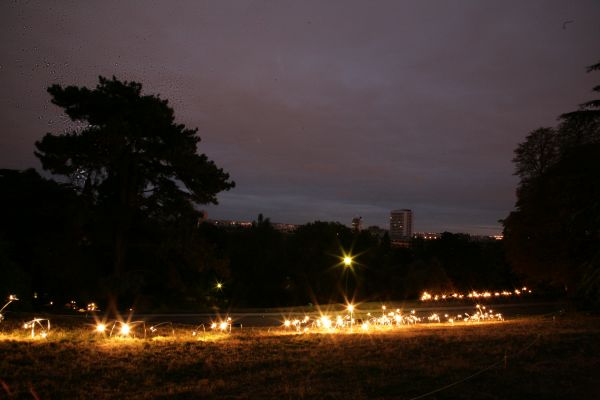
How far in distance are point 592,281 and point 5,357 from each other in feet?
34.2

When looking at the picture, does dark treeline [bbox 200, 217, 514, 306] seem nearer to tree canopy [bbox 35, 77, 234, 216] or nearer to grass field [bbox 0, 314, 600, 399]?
tree canopy [bbox 35, 77, 234, 216]

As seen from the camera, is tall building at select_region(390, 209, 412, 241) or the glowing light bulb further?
tall building at select_region(390, 209, 412, 241)

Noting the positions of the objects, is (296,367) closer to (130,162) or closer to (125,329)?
(125,329)

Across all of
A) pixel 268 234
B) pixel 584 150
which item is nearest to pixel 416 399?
pixel 584 150

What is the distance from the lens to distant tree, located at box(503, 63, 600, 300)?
16.5 meters

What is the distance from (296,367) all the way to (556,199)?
19176 mm

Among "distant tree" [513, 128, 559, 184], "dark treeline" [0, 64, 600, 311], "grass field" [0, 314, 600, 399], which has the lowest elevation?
"grass field" [0, 314, 600, 399]

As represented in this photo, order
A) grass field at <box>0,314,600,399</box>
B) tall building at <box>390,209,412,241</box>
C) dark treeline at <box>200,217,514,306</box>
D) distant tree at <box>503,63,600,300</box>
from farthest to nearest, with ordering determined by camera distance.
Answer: tall building at <box>390,209,412,241</box>
dark treeline at <box>200,217,514,306</box>
distant tree at <box>503,63,600,300</box>
grass field at <box>0,314,600,399</box>

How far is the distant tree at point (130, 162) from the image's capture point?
22.8 meters

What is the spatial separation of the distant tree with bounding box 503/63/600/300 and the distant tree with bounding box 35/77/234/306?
1618cm

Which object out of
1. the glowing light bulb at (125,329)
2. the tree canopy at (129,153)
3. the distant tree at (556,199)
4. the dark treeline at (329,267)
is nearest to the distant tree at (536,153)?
the distant tree at (556,199)

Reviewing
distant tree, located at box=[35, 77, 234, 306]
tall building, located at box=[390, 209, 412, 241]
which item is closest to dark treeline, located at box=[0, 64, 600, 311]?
distant tree, located at box=[35, 77, 234, 306]

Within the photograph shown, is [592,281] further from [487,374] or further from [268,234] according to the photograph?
[268,234]

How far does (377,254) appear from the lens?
182ft
